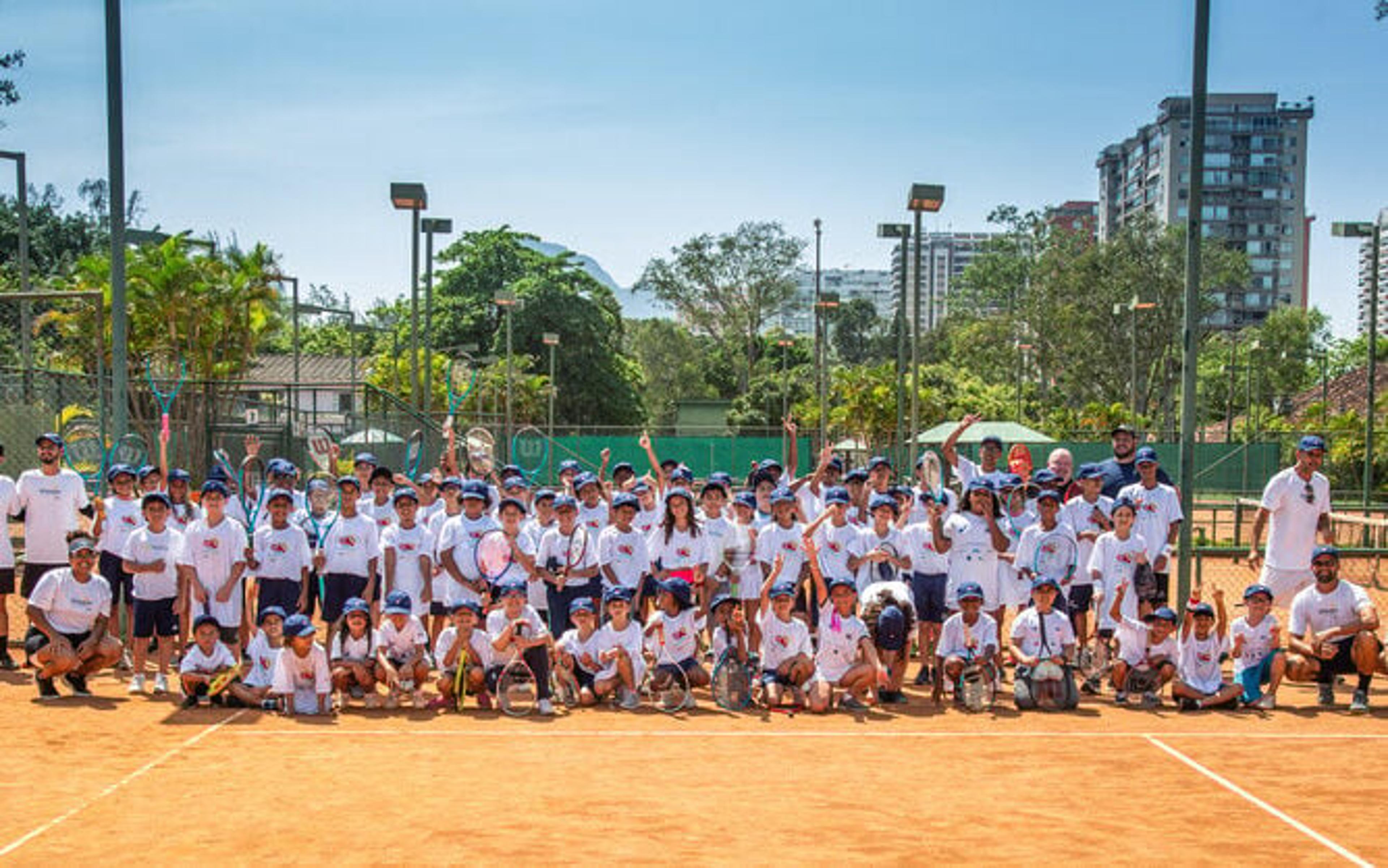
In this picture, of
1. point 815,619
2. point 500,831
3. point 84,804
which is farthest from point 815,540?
point 84,804

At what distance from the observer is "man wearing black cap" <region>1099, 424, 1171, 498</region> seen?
11469mm

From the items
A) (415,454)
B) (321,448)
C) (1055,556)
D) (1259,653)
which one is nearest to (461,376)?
(415,454)

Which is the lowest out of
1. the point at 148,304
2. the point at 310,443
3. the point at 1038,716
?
the point at 1038,716

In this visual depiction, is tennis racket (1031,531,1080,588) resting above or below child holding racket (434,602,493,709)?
above

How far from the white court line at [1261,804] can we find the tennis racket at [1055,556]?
194 centimetres

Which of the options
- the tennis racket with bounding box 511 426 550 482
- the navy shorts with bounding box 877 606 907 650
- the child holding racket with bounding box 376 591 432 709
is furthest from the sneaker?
the tennis racket with bounding box 511 426 550 482

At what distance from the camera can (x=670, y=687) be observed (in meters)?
10.3

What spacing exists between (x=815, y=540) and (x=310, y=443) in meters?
7.07

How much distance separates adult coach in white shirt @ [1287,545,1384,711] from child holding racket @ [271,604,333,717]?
329 inches

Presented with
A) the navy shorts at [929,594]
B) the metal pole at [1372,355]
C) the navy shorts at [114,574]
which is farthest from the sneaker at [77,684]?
the metal pole at [1372,355]

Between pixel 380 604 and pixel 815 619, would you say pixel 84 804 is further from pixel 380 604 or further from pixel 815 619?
pixel 815 619

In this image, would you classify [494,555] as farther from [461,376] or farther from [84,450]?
[461,376]

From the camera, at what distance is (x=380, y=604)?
1156 centimetres

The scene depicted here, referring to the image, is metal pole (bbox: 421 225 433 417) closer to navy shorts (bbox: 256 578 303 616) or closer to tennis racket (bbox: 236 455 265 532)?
tennis racket (bbox: 236 455 265 532)
